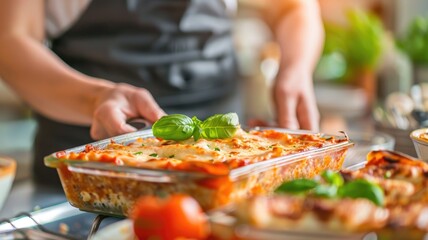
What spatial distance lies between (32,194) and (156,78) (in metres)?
0.41

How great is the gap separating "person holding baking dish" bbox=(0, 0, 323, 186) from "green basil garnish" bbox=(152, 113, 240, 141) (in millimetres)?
430

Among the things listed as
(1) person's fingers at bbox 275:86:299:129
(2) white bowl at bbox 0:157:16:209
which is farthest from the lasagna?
(1) person's fingers at bbox 275:86:299:129

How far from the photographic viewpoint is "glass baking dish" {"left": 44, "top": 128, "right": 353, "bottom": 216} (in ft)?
2.52

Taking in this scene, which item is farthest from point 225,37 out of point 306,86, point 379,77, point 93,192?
point 379,77

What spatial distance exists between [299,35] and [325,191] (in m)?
1.19

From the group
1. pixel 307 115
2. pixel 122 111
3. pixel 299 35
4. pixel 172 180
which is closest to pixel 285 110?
pixel 307 115

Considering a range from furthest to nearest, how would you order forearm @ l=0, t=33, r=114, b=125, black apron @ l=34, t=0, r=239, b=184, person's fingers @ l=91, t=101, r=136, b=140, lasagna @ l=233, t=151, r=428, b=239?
Result: black apron @ l=34, t=0, r=239, b=184
forearm @ l=0, t=33, r=114, b=125
person's fingers @ l=91, t=101, r=136, b=140
lasagna @ l=233, t=151, r=428, b=239

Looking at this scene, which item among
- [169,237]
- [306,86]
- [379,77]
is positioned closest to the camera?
[169,237]

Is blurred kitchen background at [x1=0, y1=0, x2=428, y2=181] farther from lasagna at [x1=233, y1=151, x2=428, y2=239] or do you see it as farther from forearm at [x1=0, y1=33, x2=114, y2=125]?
lasagna at [x1=233, y1=151, x2=428, y2=239]

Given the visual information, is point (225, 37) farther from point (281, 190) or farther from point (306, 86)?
point (281, 190)

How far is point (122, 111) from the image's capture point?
120cm

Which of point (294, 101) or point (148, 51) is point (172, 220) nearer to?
point (294, 101)

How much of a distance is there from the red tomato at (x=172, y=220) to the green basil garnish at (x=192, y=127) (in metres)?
0.37

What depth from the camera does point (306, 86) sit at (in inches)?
64.3
